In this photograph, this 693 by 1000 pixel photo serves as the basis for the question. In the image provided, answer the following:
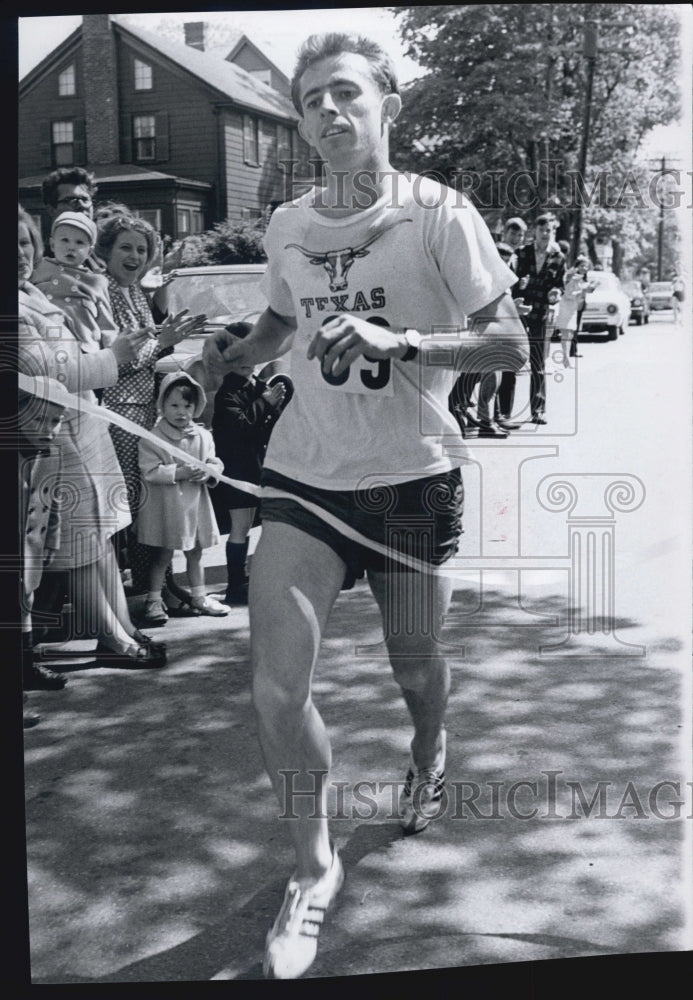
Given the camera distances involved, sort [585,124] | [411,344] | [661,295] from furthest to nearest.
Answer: [661,295], [585,124], [411,344]

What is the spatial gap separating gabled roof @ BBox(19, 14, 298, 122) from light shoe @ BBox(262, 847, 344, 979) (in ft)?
5.87

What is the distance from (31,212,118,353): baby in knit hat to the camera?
3.00 metres

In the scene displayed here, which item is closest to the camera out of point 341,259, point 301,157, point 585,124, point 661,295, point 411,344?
point 411,344

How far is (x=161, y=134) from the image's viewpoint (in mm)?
3109

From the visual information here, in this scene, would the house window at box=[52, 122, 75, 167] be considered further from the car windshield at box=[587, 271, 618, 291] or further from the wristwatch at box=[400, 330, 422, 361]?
the car windshield at box=[587, 271, 618, 291]

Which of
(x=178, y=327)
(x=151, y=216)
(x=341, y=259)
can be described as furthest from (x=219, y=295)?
(x=341, y=259)

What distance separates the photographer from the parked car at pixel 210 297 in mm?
3070

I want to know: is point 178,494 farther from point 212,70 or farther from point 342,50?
point 342,50

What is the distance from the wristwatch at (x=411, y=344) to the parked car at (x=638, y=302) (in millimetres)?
664

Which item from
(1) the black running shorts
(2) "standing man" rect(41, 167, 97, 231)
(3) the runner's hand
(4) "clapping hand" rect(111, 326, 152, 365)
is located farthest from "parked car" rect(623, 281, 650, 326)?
(2) "standing man" rect(41, 167, 97, 231)

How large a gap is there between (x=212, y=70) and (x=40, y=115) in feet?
1.35

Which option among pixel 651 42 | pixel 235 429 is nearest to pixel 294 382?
pixel 235 429

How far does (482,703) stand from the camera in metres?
3.30

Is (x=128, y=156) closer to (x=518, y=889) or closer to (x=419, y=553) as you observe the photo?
(x=419, y=553)
